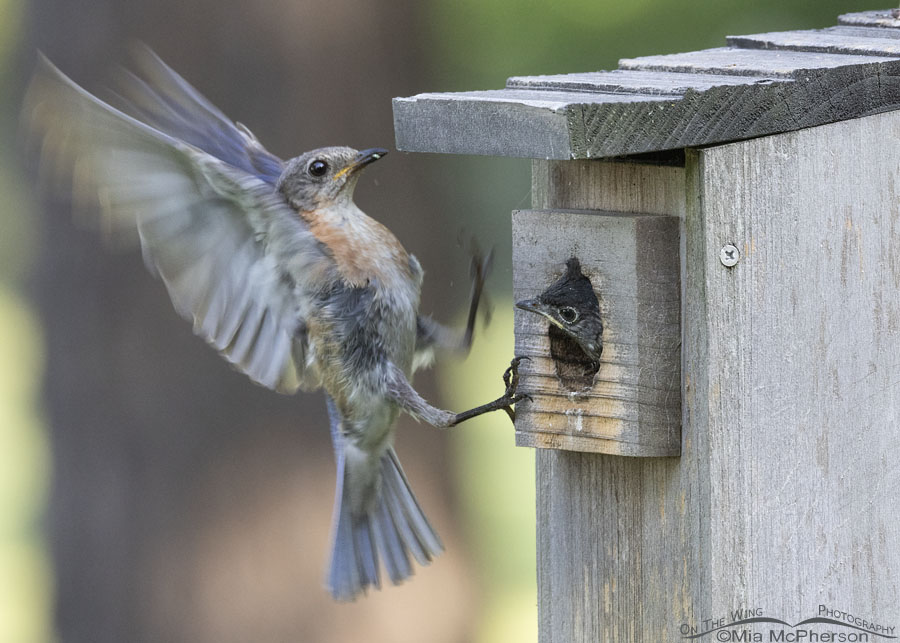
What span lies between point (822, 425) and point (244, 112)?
2777 millimetres

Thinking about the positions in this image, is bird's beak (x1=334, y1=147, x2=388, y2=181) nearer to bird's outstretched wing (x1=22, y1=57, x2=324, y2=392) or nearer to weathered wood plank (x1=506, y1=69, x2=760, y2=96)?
bird's outstretched wing (x1=22, y1=57, x2=324, y2=392)

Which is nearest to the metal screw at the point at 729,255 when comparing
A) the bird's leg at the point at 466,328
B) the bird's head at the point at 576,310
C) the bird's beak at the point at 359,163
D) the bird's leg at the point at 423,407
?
the bird's head at the point at 576,310

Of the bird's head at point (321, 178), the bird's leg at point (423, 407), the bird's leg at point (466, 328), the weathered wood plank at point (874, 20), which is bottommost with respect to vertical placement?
the bird's leg at point (423, 407)

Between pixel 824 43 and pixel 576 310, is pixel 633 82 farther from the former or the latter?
pixel 824 43

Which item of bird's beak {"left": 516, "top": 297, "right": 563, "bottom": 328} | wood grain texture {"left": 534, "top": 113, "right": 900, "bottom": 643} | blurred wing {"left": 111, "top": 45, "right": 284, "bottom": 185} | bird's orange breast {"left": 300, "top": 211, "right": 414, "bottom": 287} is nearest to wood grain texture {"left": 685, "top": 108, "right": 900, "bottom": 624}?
wood grain texture {"left": 534, "top": 113, "right": 900, "bottom": 643}

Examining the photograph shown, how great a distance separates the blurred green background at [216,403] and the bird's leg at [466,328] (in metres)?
1.51

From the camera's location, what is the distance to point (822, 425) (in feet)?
6.72

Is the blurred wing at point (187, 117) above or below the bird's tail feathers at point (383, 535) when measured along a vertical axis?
above

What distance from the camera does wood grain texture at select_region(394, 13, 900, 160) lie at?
5.94 feet

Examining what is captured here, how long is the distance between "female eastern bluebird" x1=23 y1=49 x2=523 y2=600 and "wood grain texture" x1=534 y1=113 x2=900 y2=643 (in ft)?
1.22

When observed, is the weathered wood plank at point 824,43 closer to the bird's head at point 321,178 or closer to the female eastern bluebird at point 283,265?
the female eastern bluebird at point 283,265

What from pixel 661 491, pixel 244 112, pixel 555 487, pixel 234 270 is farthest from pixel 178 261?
pixel 244 112

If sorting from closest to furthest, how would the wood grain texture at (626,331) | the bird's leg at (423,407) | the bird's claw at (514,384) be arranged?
the wood grain texture at (626,331) < the bird's claw at (514,384) < the bird's leg at (423,407)

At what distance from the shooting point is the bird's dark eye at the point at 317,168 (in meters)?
2.94
